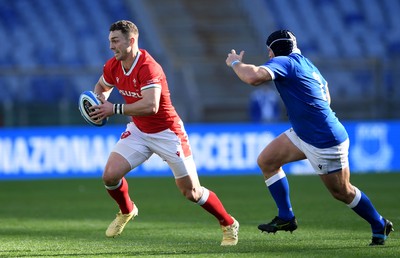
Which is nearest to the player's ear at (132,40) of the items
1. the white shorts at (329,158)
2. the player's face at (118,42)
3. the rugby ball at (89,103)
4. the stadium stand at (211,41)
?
the player's face at (118,42)

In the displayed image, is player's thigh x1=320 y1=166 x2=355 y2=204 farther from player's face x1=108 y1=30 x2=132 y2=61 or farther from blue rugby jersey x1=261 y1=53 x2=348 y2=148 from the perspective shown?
player's face x1=108 y1=30 x2=132 y2=61

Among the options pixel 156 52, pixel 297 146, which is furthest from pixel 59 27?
pixel 297 146

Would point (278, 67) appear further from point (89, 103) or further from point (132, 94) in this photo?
point (89, 103)

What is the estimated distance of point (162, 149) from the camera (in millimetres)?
10258

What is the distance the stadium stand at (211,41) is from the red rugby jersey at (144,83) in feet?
41.5

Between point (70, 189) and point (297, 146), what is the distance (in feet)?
30.6

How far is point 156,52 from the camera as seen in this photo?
1029 inches

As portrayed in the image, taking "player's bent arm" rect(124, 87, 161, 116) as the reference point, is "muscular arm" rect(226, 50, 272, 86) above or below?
above

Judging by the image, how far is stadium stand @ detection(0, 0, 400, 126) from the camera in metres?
23.4

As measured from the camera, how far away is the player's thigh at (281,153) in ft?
32.4

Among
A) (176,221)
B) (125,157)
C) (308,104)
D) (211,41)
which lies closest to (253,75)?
(308,104)

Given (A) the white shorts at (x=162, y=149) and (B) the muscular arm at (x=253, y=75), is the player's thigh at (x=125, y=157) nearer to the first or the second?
(A) the white shorts at (x=162, y=149)

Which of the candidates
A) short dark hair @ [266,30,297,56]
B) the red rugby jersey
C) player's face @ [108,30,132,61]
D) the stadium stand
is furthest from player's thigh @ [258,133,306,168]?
the stadium stand

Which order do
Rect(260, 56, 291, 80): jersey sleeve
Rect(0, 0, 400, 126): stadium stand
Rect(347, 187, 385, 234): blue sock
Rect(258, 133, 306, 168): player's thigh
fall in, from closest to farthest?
Rect(260, 56, 291, 80): jersey sleeve, Rect(347, 187, 385, 234): blue sock, Rect(258, 133, 306, 168): player's thigh, Rect(0, 0, 400, 126): stadium stand
